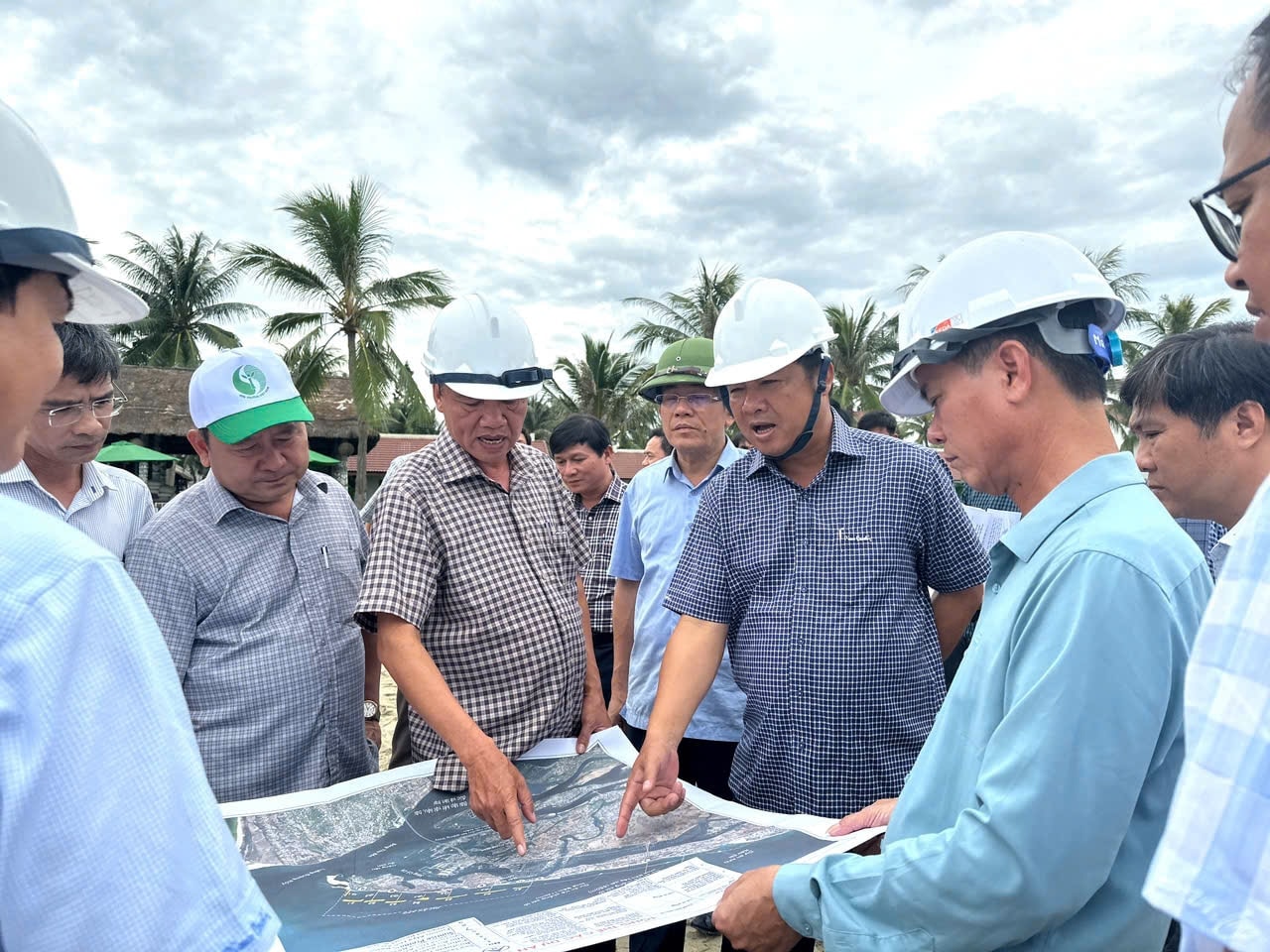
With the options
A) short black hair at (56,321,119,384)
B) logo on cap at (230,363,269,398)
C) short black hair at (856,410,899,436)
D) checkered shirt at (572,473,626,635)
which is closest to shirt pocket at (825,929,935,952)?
logo on cap at (230,363,269,398)

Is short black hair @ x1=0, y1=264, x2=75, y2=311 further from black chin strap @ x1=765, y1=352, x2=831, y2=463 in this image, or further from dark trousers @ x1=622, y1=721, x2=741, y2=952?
dark trousers @ x1=622, y1=721, x2=741, y2=952

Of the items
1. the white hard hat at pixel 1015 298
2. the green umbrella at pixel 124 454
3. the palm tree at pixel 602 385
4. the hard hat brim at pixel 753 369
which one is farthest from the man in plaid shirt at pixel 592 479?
the palm tree at pixel 602 385

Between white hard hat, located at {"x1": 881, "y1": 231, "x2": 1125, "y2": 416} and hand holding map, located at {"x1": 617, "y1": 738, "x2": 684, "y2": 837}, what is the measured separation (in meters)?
1.14

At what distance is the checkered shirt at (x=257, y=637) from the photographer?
233 cm

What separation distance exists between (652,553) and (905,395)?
80.0 inches

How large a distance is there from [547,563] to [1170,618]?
1.68 meters

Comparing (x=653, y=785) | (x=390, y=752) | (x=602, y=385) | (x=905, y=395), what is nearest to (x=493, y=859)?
(x=653, y=785)

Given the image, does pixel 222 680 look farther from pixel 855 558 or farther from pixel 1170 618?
pixel 1170 618

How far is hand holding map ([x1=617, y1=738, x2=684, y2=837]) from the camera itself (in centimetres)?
203

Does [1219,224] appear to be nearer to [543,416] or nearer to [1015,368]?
[1015,368]

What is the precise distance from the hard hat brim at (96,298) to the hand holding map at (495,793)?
1.20 meters

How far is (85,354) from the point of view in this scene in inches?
102

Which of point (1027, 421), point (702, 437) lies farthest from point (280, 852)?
point (702, 437)

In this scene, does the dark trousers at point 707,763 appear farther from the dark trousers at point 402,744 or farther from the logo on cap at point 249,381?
the logo on cap at point 249,381
